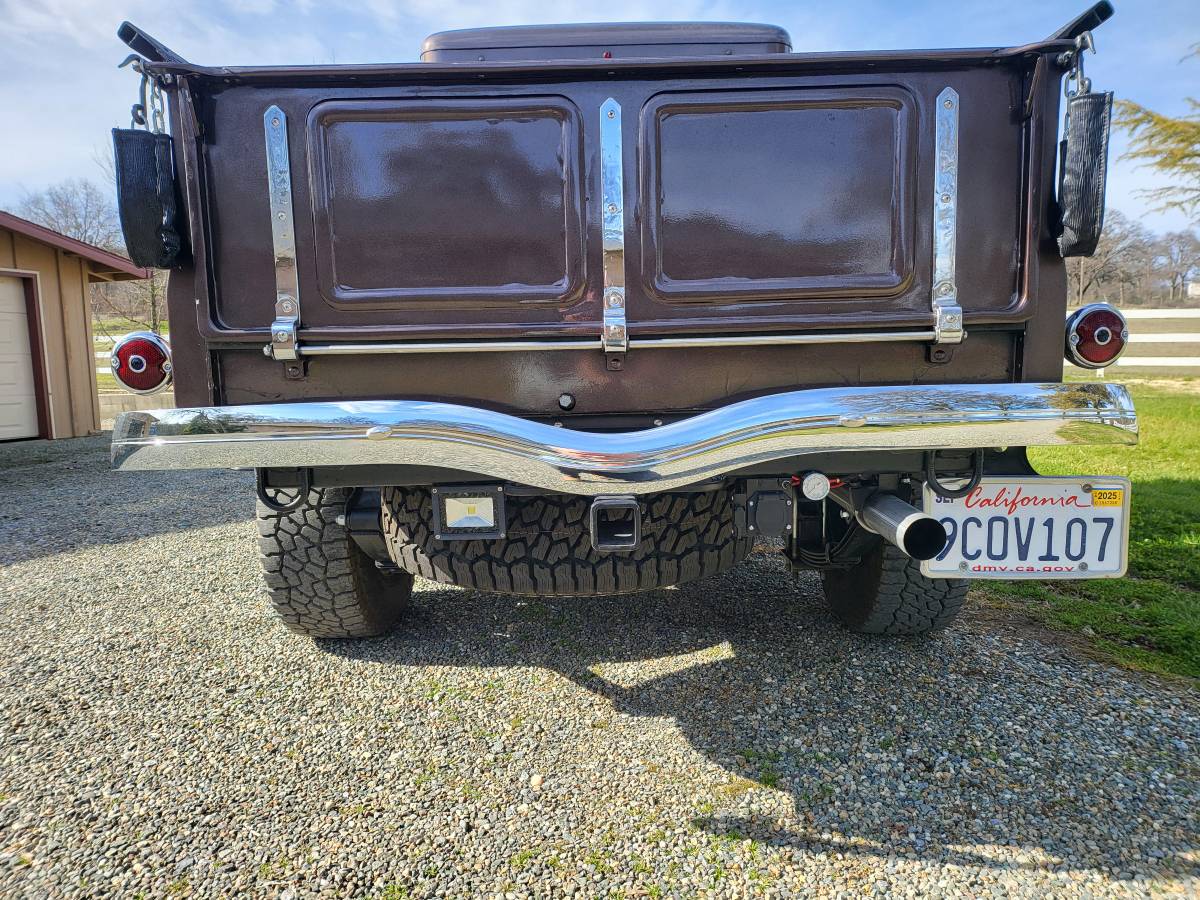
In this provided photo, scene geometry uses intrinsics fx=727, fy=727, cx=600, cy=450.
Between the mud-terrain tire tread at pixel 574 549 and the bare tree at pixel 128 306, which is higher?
the bare tree at pixel 128 306

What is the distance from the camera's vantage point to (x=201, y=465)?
1.91 metres

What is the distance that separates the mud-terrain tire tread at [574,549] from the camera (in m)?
2.27

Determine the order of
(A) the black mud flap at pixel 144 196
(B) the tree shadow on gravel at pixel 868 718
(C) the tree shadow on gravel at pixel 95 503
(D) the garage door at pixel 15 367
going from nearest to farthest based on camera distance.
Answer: (B) the tree shadow on gravel at pixel 868 718 → (A) the black mud flap at pixel 144 196 → (C) the tree shadow on gravel at pixel 95 503 → (D) the garage door at pixel 15 367

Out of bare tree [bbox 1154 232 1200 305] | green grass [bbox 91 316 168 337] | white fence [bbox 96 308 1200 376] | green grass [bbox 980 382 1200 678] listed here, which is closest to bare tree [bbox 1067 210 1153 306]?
bare tree [bbox 1154 232 1200 305]

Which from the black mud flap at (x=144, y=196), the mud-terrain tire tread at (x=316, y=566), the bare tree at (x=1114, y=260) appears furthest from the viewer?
the bare tree at (x=1114, y=260)

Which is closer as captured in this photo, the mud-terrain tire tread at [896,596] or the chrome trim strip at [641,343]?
the chrome trim strip at [641,343]

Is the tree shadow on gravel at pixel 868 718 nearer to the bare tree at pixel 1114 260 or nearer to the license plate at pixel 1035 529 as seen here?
the license plate at pixel 1035 529

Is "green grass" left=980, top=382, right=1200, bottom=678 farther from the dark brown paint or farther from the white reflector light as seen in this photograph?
the white reflector light

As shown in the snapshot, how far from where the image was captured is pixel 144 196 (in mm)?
2031

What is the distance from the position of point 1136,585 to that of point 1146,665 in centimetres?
103

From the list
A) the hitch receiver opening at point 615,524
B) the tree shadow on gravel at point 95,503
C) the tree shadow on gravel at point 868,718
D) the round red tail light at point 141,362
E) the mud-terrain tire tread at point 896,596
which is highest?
the round red tail light at point 141,362

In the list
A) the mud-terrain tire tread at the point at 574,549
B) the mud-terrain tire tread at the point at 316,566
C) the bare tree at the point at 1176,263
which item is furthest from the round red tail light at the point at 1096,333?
the bare tree at the point at 1176,263

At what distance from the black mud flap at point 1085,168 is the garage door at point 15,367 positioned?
12118 mm

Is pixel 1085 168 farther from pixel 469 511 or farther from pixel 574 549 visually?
pixel 469 511
